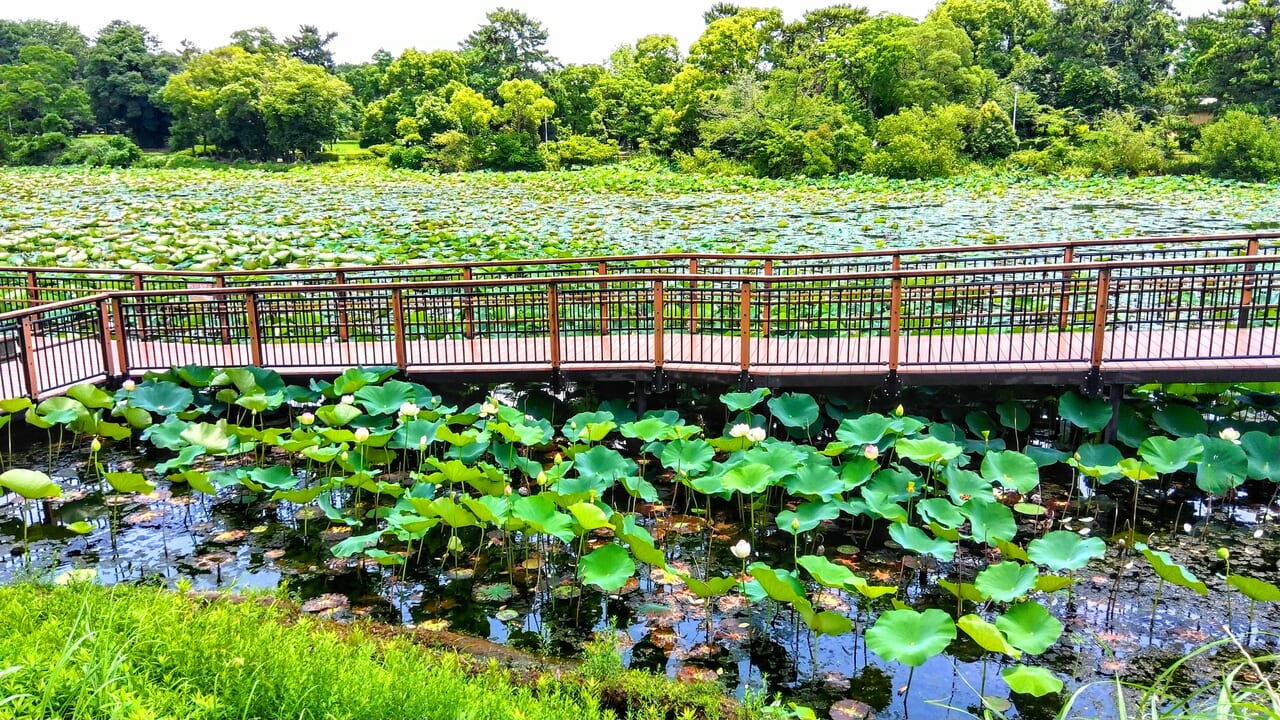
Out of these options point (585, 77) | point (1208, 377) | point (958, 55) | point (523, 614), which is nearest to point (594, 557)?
point (523, 614)

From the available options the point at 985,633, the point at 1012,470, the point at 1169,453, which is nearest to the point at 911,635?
the point at 985,633

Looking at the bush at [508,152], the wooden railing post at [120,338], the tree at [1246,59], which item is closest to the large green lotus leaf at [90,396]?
the wooden railing post at [120,338]

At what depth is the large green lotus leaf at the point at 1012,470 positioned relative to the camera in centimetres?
543

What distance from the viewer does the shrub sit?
39.7 m

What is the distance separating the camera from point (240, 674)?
2.99m

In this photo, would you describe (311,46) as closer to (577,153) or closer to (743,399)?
(577,153)

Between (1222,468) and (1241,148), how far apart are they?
1175 inches

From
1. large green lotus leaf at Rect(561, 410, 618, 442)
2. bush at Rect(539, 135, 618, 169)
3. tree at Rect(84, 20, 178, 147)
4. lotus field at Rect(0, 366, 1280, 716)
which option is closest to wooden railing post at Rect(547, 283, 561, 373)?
lotus field at Rect(0, 366, 1280, 716)

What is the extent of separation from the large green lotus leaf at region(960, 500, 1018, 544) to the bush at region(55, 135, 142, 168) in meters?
50.7

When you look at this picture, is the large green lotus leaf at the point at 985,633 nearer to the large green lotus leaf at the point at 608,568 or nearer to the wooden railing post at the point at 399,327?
the large green lotus leaf at the point at 608,568

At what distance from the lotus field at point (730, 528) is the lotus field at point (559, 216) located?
6477mm

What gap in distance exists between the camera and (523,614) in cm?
473

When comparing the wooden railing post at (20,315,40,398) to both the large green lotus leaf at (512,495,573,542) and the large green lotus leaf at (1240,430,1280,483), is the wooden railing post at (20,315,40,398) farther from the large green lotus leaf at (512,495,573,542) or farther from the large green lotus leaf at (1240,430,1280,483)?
the large green lotus leaf at (1240,430,1280,483)

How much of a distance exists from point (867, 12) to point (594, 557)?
145ft
